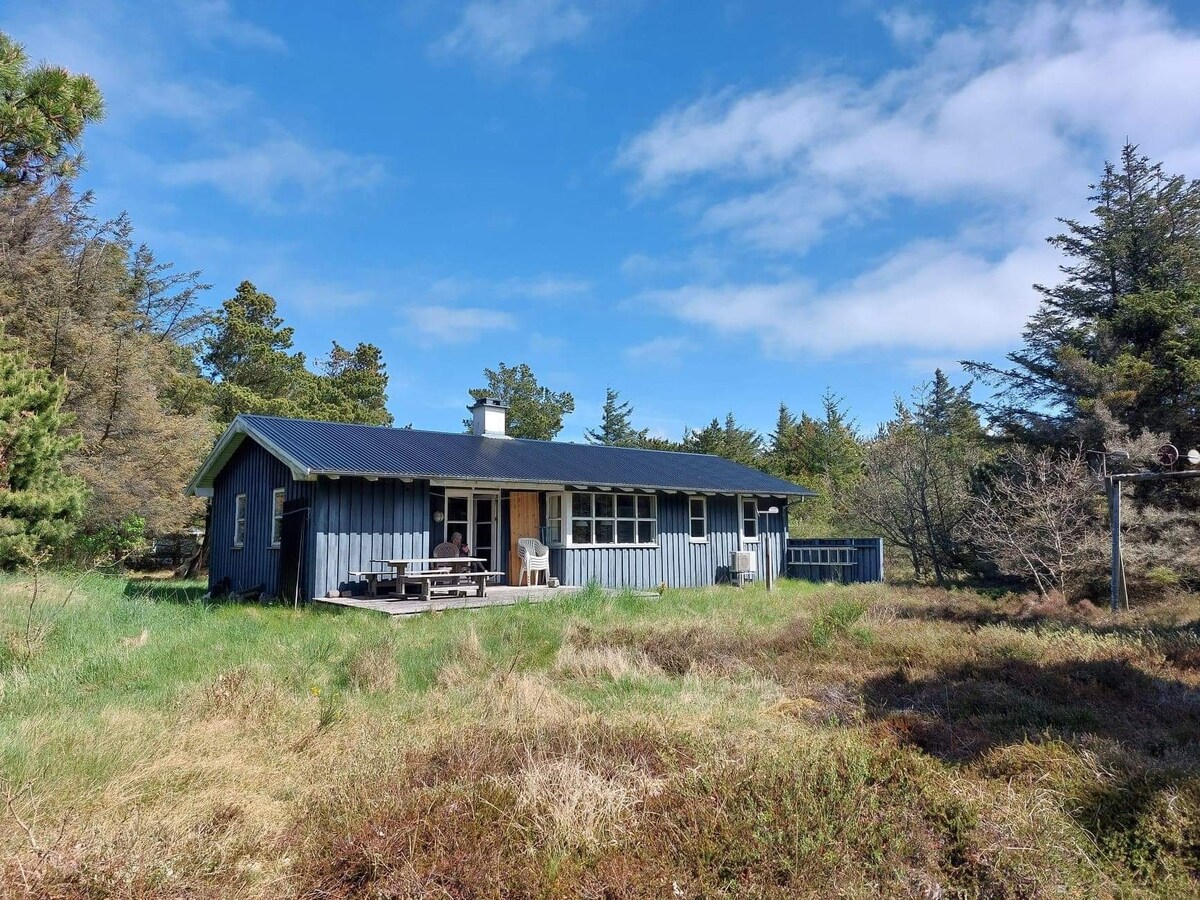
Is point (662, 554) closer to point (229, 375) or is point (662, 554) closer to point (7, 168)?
point (7, 168)

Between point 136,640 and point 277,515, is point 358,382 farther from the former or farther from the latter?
point 136,640

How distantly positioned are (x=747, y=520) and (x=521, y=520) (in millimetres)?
6983

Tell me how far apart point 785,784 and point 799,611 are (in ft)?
27.5

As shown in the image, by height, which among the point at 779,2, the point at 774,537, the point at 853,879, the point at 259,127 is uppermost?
the point at 779,2

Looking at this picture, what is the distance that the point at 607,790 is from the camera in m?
4.16

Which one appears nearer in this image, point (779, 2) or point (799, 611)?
point (779, 2)

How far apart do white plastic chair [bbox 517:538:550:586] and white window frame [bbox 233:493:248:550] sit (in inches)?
252

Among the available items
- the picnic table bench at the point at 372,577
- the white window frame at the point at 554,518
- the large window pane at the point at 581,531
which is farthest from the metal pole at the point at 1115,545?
the picnic table bench at the point at 372,577

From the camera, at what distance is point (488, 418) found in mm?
20375

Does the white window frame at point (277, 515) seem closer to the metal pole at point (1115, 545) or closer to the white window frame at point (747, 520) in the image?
the white window frame at point (747, 520)

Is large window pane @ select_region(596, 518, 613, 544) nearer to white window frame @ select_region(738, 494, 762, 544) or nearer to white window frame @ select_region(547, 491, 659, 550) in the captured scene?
white window frame @ select_region(547, 491, 659, 550)

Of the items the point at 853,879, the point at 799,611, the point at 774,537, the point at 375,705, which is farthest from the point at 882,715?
the point at 774,537

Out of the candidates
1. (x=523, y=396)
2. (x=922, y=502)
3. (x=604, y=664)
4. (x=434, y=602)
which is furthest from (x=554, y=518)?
(x=523, y=396)

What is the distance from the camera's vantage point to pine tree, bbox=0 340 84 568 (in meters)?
14.4
